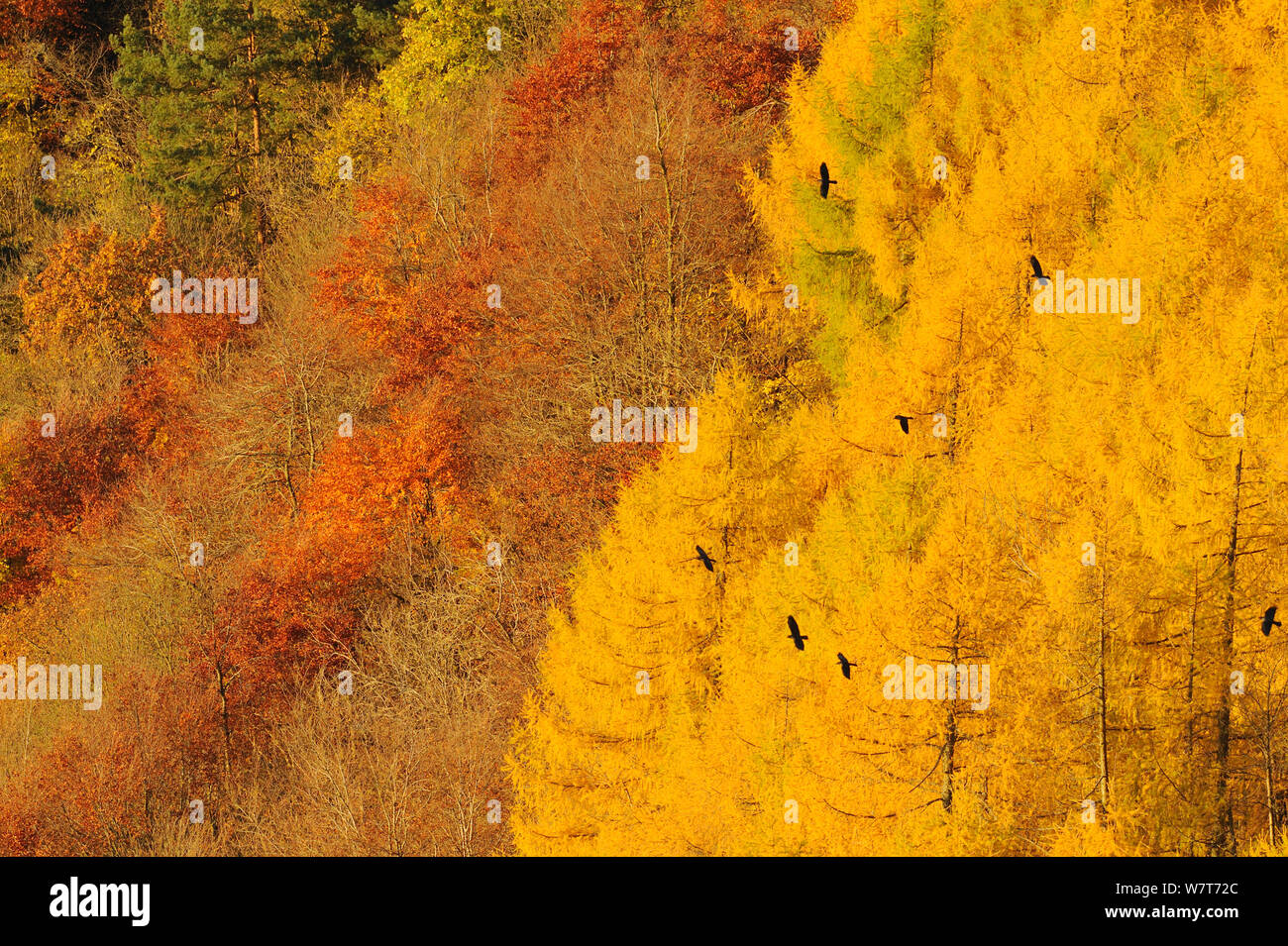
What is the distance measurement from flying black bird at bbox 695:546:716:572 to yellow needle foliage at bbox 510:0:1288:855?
0.11 m

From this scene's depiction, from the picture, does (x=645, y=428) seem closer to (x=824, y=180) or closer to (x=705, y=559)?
(x=824, y=180)

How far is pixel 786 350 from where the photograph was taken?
26.8m

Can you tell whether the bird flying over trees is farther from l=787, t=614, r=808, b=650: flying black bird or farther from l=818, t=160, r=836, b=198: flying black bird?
l=787, t=614, r=808, b=650: flying black bird

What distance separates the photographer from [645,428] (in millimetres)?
26422

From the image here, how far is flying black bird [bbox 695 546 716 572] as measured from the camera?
58.8 feet

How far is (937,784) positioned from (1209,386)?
451 cm

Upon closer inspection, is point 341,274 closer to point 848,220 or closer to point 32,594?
point 32,594

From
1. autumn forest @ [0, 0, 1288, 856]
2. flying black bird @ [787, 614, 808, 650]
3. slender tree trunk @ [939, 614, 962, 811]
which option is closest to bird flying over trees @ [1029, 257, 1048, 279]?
autumn forest @ [0, 0, 1288, 856]

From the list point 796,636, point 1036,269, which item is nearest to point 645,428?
point 1036,269

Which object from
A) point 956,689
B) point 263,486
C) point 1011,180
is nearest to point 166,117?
point 263,486

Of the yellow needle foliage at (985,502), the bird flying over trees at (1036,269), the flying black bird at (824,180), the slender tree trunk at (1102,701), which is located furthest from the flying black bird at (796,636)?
the flying black bird at (824,180)

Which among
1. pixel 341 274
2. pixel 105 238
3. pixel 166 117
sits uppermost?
pixel 166 117

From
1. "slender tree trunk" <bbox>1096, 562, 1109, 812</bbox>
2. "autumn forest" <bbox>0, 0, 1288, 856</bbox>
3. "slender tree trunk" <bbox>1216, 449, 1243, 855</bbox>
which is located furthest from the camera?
"autumn forest" <bbox>0, 0, 1288, 856</bbox>

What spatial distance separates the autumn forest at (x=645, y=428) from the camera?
1338cm
